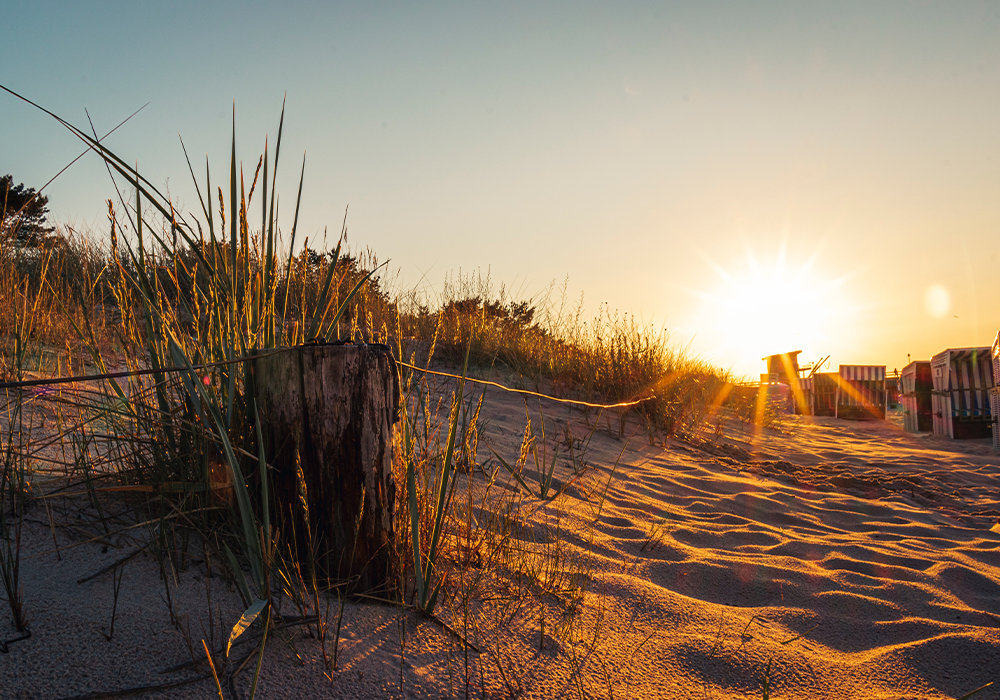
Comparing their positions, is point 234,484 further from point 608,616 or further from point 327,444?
point 608,616

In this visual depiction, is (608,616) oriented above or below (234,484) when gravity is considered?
below

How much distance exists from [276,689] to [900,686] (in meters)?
1.63

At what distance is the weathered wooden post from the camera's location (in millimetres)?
1403

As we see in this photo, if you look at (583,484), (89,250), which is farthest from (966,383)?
(89,250)

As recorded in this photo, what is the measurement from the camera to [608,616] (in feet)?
5.53

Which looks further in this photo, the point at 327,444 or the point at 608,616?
the point at 608,616

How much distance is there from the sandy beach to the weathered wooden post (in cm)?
15

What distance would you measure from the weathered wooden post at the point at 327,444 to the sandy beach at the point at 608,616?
0.15 meters

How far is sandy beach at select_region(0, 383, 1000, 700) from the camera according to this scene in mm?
1133

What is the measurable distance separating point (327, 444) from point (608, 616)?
3.37 ft

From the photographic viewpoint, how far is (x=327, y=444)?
141 cm

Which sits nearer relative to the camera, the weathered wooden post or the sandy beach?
the sandy beach

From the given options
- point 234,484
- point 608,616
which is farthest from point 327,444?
point 608,616

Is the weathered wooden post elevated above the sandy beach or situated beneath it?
elevated above
